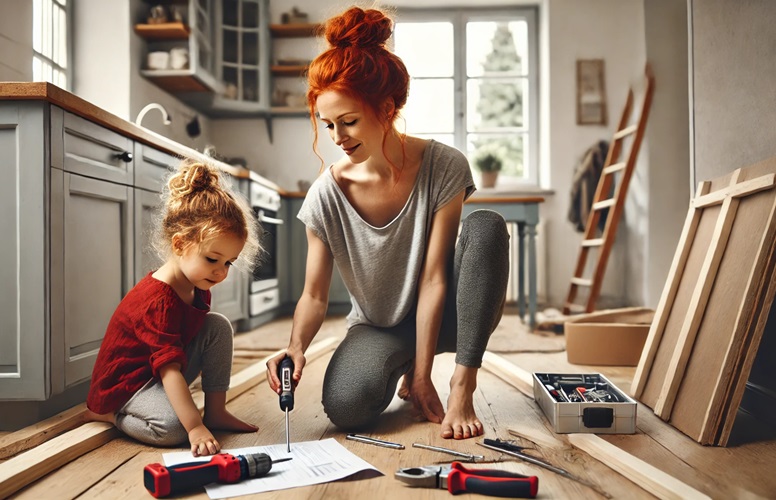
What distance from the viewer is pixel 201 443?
1328mm

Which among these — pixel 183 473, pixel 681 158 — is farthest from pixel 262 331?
pixel 681 158

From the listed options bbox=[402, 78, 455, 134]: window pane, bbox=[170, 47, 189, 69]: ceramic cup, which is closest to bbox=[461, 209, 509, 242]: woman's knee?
bbox=[170, 47, 189, 69]: ceramic cup

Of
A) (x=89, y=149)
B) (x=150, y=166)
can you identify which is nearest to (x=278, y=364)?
(x=89, y=149)

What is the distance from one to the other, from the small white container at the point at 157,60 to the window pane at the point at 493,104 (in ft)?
7.87

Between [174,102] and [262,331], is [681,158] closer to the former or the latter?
[262,331]

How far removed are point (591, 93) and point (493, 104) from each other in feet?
2.50

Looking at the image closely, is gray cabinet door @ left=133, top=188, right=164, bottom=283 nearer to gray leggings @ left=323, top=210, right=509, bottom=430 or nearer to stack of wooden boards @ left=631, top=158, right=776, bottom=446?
gray leggings @ left=323, top=210, right=509, bottom=430

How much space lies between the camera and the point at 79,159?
177cm

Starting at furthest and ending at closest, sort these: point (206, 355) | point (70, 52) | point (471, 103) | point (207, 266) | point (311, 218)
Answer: point (471, 103)
point (70, 52)
point (311, 218)
point (206, 355)
point (207, 266)

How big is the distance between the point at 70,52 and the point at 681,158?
3779mm

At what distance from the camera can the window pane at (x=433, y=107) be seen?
204 inches

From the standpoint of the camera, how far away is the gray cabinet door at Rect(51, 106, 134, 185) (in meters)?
1.66

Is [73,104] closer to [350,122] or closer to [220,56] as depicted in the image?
[350,122]

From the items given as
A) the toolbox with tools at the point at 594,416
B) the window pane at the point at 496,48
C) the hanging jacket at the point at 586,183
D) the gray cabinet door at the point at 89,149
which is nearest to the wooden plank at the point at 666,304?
the toolbox with tools at the point at 594,416
